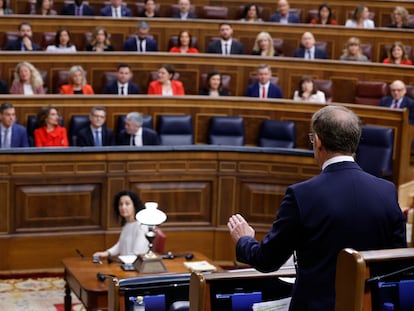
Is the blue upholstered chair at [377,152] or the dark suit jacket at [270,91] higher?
the dark suit jacket at [270,91]

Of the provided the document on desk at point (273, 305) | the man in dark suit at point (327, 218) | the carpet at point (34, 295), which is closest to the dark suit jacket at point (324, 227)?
the man in dark suit at point (327, 218)

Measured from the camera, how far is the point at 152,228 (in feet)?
15.0

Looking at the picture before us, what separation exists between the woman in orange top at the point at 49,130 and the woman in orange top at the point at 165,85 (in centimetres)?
111

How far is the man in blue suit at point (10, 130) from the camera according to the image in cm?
619

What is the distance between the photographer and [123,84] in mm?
7234

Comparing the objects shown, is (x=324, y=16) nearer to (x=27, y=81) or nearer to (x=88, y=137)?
(x=27, y=81)

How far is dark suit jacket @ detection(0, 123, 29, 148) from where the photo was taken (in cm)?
621

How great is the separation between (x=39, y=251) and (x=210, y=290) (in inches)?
142

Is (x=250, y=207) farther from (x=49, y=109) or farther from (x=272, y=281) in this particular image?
(x=272, y=281)

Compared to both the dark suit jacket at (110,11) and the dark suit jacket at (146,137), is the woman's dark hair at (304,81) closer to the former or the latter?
the dark suit jacket at (146,137)

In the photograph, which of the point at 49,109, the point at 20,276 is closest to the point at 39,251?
the point at 20,276

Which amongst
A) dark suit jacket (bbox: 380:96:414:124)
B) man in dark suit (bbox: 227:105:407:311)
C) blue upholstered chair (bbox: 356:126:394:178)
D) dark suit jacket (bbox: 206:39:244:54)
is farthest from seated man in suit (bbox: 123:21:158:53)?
man in dark suit (bbox: 227:105:407:311)

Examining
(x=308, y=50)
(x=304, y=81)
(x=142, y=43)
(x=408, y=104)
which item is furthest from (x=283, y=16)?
(x=408, y=104)

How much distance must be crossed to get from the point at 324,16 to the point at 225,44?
134 cm
